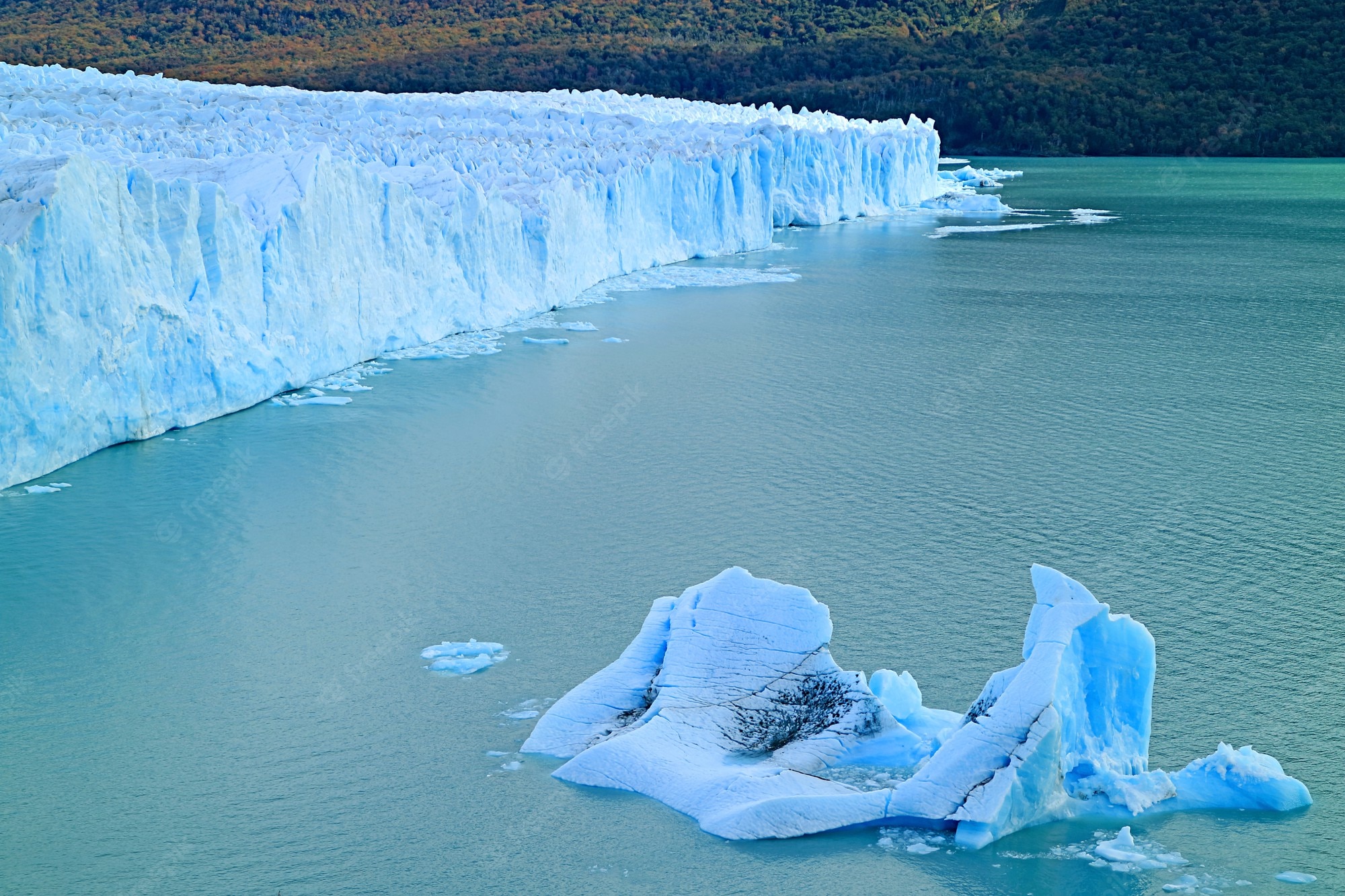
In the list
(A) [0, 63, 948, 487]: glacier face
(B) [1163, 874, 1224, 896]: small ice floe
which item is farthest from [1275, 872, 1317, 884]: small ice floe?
(A) [0, 63, 948, 487]: glacier face

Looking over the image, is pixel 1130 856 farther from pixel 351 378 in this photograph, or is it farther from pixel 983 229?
pixel 983 229

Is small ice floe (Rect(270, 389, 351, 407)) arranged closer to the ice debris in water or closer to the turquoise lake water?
the turquoise lake water

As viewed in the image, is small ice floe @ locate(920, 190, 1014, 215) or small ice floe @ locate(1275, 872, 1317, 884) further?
small ice floe @ locate(920, 190, 1014, 215)

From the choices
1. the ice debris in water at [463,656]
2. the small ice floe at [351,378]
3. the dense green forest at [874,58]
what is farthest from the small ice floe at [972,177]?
the ice debris in water at [463,656]

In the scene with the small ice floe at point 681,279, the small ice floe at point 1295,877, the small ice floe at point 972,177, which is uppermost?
the small ice floe at point 972,177

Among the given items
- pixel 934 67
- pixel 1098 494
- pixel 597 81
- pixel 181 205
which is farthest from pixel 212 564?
pixel 934 67

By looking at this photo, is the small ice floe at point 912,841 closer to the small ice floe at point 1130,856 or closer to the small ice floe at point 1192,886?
the small ice floe at point 1130,856

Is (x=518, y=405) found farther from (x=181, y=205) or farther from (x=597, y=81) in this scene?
(x=597, y=81)
